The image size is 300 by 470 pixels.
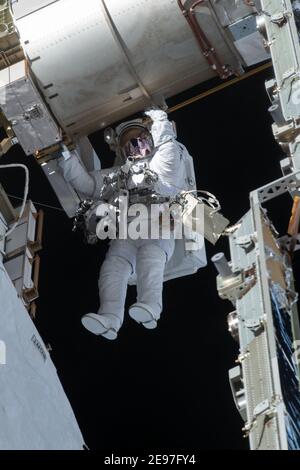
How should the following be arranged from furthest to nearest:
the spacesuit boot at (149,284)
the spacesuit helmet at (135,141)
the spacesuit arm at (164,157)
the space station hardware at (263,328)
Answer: the spacesuit helmet at (135,141), the spacesuit arm at (164,157), the spacesuit boot at (149,284), the space station hardware at (263,328)

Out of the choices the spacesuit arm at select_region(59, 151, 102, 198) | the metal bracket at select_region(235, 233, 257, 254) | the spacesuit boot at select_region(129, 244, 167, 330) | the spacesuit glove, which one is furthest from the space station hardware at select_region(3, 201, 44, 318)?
the metal bracket at select_region(235, 233, 257, 254)

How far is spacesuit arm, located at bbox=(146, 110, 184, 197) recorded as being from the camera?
9.61 m

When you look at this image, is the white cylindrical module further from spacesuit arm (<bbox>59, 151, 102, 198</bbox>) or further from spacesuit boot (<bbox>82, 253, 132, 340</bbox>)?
spacesuit boot (<bbox>82, 253, 132, 340</bbox>)

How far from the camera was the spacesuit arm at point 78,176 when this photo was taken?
9.75 meters

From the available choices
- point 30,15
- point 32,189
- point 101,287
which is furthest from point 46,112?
point 32,189

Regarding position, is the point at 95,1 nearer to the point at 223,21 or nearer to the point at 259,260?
the point at 223,21

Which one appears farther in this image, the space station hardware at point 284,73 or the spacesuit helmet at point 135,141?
the spacesuit helmet at point 135,141

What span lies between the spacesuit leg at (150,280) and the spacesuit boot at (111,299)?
0.13 m

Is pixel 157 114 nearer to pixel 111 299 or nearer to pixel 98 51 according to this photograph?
pixel 98 51

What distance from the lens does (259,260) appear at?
7066 millimetres

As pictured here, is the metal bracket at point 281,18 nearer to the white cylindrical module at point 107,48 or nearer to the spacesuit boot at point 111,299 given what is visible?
the white cylindrical module at point 107,48

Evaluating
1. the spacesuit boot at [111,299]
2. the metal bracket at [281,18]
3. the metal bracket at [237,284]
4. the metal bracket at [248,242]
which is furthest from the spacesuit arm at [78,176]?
the metal bracket at [237,284]

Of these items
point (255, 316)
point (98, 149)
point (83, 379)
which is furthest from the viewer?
point (98, 149)
